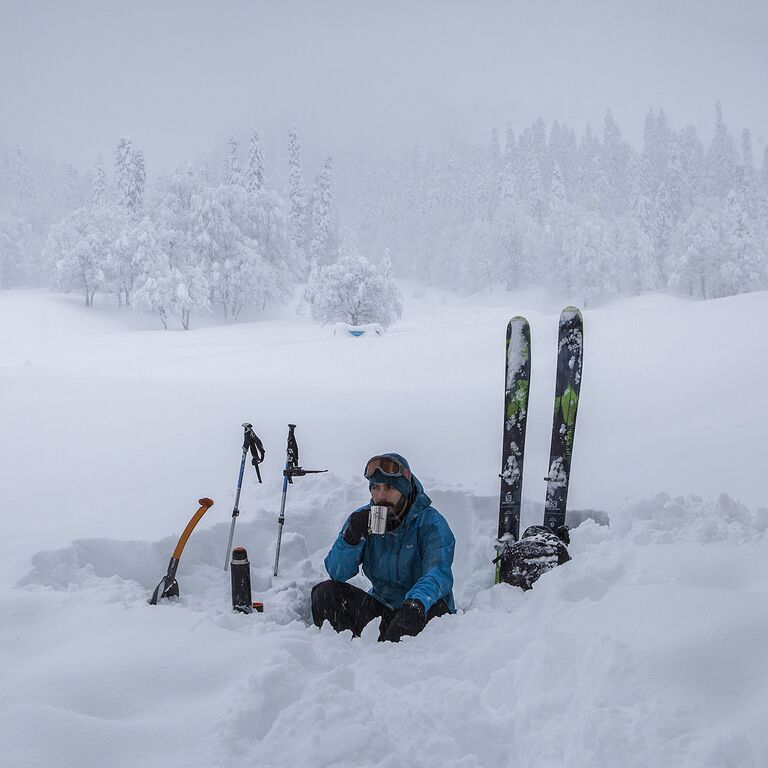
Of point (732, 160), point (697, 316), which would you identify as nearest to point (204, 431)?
point (697, 316)

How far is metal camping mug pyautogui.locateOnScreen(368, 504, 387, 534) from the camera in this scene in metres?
3.94

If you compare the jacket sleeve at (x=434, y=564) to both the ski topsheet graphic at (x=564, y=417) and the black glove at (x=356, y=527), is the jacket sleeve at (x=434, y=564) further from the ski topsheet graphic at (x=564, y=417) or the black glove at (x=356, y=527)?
the ski topsheet graphic at (x=564, y=417)

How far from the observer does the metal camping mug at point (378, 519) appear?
3.94 meters

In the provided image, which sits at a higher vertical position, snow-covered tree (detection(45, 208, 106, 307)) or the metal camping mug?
snow-covered tree (detection(45, 208, 106, 307))

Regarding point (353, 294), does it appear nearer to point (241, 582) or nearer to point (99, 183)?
point (241, 582)

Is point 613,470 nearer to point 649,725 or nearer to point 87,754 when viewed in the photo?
point 649,725

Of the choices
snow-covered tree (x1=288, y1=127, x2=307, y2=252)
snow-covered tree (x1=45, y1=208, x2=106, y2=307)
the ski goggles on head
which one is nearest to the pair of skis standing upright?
the ski goggles on head

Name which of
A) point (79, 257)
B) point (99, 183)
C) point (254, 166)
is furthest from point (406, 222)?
point (79, 257)

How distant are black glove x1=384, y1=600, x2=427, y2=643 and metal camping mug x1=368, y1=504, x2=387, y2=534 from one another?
0.54 metres

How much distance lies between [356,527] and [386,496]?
33 cm

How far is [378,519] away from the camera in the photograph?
3.95 m

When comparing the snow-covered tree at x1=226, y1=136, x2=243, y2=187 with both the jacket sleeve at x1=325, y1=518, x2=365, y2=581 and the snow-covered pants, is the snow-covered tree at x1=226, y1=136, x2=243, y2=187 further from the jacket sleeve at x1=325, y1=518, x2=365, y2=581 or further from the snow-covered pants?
the snow-covered pants

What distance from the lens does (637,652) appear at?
8.13 ft

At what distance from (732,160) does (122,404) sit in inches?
3097
